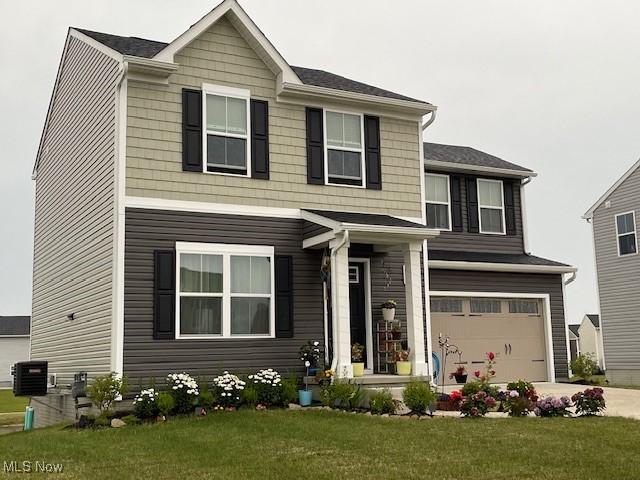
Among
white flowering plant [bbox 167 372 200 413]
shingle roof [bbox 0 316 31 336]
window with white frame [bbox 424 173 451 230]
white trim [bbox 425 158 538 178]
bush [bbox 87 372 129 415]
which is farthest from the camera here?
shingle roof [bbox 0 316 31 336]

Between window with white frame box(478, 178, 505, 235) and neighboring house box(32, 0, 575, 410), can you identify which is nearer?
neighboring house box(32, 0, 575, 410)

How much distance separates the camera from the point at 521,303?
19953mm

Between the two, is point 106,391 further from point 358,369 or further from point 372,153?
point 372,153

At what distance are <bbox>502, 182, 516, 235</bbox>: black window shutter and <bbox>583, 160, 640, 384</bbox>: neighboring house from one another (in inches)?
218

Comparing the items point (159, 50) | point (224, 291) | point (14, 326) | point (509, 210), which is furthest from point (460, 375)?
point (14, 326)

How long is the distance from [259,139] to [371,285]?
11.9ft

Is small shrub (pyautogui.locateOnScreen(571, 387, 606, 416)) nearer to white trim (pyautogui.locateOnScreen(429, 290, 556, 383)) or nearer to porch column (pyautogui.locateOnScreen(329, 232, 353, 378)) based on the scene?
porch column (pyautogui.locateOnScreen(329, 232, 353, 378))

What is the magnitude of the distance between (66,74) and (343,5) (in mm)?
6541

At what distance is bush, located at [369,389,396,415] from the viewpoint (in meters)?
12.3

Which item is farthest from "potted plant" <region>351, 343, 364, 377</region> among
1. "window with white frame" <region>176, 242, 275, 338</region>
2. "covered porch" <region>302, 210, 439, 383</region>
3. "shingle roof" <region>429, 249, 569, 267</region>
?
"shingle roof" <region>429, 249, 569, 267</region>

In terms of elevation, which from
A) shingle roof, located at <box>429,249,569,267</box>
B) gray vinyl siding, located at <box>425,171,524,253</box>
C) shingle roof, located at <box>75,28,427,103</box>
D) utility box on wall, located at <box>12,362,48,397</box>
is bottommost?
utility box on wall, located at <box>12,362,48,397</box>

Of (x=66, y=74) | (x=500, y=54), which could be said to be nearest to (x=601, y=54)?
(x=500, y=54)

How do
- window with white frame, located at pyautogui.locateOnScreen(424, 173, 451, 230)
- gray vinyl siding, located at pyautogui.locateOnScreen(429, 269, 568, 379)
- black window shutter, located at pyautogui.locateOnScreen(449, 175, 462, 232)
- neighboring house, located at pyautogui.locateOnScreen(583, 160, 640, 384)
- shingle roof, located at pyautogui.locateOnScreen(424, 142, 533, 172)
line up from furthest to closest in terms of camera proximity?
neighboring house, located at pyautogui.locateOnScreen(583, 160, 640, 384)
shingle roof, located at pyautogui.locateOnScreen(424, 142, 533, 172)
black window shutter, located at pyautogui.locateOnScreen(449, 175, 462, 232)
window with white frame, located at pyautogui.locateOnScreen(424, 173, 451, 230)
gray vinyl siding, located at pyautogui.locateOnScreen(429, 269, 568, 379)

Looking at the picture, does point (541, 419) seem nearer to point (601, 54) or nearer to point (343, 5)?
point (343, 5)
